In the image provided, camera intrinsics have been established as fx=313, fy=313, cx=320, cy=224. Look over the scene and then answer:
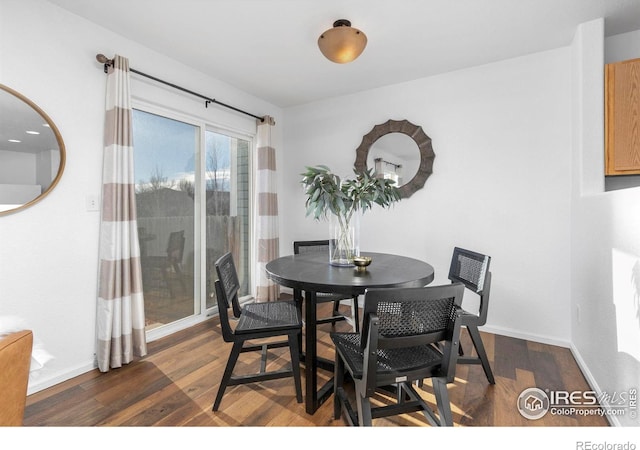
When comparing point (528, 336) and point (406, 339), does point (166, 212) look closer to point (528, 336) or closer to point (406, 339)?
point (406, 339)

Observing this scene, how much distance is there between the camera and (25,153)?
1.90 m

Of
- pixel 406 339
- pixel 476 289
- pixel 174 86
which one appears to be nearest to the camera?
pixel 406 339

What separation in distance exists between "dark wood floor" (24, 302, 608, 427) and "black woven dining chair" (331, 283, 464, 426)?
401 mm

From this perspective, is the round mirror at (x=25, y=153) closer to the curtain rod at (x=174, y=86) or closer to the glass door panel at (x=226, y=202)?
the curtain rod at (x=174, y=86)

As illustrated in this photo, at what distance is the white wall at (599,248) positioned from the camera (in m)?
1.45

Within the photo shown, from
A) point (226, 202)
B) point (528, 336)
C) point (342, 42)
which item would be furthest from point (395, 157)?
point (528, 336)

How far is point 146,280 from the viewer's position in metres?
2.71

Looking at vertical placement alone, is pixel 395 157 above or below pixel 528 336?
above

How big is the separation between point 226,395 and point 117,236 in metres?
1.34

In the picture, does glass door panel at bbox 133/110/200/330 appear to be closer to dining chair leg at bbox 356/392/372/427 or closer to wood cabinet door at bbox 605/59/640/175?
dining chair leg at bbox 356/392/372/427

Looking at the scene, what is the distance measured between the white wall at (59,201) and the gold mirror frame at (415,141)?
7.79 feet

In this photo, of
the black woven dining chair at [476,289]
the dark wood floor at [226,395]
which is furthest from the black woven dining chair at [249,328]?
the black woven dining chair at [476,289]

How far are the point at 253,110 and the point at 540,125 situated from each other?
291 cm

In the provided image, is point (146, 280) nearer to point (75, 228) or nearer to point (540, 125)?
point (75, 228)
